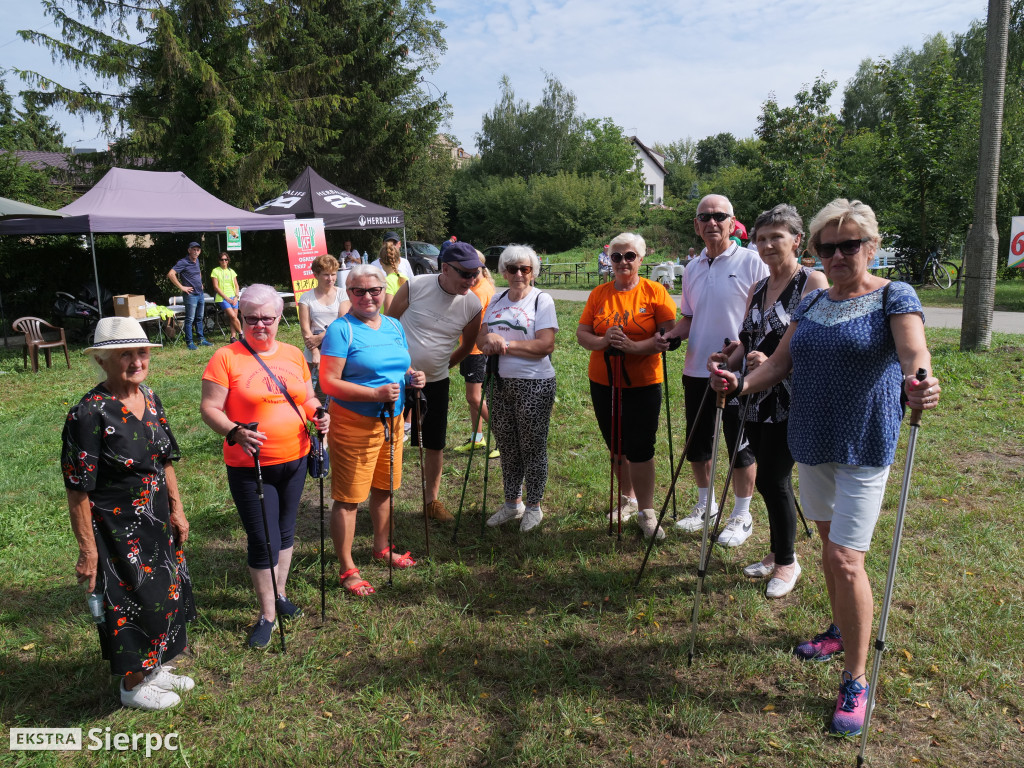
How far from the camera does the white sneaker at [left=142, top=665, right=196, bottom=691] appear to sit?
3.07 m

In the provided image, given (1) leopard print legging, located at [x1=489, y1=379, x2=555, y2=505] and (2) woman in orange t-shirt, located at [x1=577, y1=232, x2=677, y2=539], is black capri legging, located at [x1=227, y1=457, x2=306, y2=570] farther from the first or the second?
(2) woman in orange t-shirt, located at [x1=577, y1=232, x2=677, y2=539]

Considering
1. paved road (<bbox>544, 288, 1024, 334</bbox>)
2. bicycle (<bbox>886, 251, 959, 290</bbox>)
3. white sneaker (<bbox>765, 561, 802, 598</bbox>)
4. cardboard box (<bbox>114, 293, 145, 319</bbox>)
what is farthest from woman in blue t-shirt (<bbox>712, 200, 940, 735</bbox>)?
bicycle (<bbox>886, 251, 959, 290</bbox>)

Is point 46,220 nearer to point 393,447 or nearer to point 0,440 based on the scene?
point 0,440

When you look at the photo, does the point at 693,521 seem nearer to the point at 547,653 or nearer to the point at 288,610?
the point at 547,653

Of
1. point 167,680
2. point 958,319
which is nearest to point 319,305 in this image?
point 167,680

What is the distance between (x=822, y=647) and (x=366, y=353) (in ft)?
8.83

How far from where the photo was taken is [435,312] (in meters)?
4.47

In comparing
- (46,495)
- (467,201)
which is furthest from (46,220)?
(467,201)

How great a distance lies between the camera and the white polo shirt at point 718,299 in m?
4.09

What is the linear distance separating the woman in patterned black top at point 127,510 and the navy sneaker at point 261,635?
1.49ft

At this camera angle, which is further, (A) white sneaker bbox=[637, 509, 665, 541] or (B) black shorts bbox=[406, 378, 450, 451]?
(B) black shorts bbox=[406, 378, 450, 451]

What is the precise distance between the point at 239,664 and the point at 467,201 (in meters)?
42.7

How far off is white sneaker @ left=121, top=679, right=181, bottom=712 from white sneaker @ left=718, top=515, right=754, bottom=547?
3161 millimetres

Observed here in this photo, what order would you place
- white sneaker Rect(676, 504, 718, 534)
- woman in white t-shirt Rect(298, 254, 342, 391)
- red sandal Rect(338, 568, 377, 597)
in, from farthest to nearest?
woman in white t-shirt Rect(298, 254, 342, 391) → white sneaker Rect(676, 504, 718, 534) → red sandal Rect(338, 568, 377, 597)
